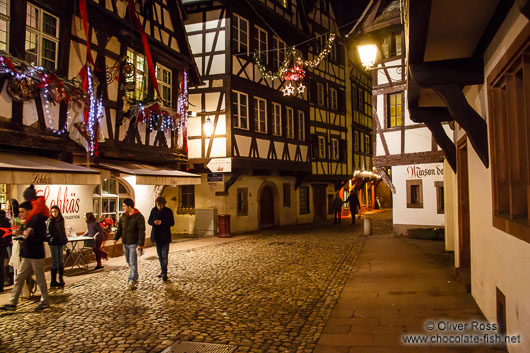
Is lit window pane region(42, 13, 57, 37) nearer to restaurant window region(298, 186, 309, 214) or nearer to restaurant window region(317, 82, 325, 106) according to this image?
restaurant window region(298, 186, 309, 214)

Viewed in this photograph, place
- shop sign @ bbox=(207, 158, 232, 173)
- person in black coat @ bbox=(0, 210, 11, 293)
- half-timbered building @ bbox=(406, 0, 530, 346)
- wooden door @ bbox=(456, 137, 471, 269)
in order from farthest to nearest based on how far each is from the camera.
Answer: shop sign @ bbox=(207, 158, 232, 173) → person in black coat @ bbox=(0, 210, 11, 293) → wooden door @ bbox=(456, 137, 471, 269) → half-timbered building @ bbox=(406, 0, 530, 346)

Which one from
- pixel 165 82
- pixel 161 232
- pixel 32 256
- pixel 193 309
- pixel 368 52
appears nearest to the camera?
pixel 193 309

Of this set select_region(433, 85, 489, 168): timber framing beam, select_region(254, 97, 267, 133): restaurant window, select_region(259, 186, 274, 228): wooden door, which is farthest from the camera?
select_region(259, 186, 274, 228): wooden door

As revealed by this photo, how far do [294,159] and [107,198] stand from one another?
1088cm

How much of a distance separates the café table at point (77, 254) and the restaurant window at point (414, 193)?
11.0 m

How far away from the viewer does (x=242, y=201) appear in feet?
65.0

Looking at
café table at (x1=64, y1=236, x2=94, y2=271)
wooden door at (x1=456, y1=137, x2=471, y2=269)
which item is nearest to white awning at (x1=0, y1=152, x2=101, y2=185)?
café table at (x1=64, y1=236, x2=94, y2=271)

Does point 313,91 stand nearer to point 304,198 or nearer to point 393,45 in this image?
point 304,198

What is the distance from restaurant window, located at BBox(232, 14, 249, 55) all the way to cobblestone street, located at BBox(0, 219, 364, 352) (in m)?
10.5

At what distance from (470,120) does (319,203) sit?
22.0 metres

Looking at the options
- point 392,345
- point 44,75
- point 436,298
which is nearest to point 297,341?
point 392,345

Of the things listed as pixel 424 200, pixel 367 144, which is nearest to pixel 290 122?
pixel 424 200

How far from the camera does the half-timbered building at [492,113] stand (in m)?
3.96

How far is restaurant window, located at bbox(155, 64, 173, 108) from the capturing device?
1479 centimetres
